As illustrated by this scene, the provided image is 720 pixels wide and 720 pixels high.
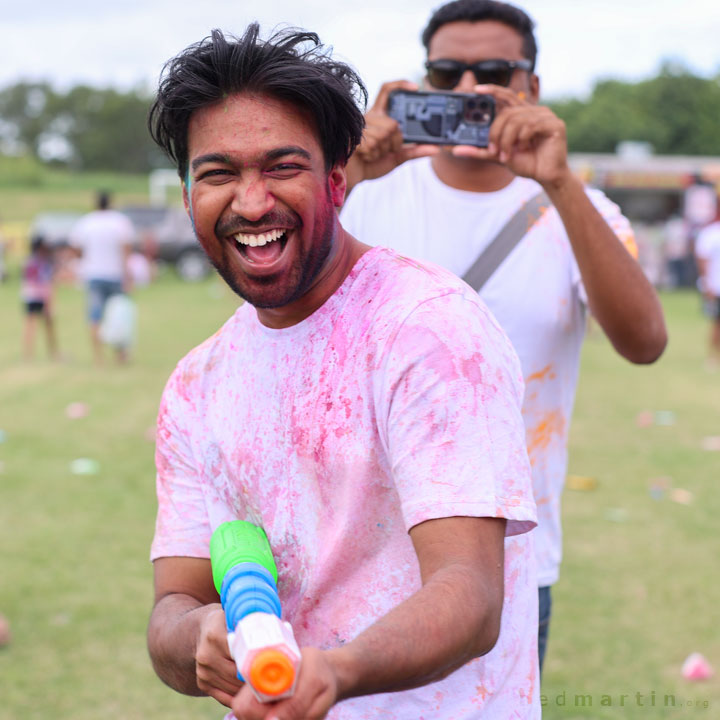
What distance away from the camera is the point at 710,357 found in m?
13.2

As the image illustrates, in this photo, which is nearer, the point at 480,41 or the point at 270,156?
the point at 270,156

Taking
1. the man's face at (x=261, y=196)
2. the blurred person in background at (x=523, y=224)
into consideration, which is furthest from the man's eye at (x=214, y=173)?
the blurred person in background at (x=523, y=224)

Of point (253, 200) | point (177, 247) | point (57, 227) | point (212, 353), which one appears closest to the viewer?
→ point (253, 200)

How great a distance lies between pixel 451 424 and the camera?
5.19 feet

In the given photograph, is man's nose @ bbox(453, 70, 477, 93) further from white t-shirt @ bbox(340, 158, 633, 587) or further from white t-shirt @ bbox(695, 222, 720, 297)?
white t-shirt @ bbox(695, 222, 720, 297)

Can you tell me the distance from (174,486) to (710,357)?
40.1 feet

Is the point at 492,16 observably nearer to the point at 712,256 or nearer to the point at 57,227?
the point at 712,256

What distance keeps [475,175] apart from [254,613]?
5.85 feet

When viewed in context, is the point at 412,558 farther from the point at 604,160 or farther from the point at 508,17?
the point at 604,160

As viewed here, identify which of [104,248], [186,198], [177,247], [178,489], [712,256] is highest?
[186,198]

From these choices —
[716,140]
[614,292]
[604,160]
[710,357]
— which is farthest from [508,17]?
[716,140]

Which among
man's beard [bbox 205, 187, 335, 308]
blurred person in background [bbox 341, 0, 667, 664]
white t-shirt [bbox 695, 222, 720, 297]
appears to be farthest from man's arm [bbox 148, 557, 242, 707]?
white t-shirt [bbox 695, 222, 720, 297]

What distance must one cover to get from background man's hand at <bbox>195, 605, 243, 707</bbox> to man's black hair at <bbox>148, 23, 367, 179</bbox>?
2.62 ft

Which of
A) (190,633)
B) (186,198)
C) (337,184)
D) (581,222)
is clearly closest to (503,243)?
(581,222)
